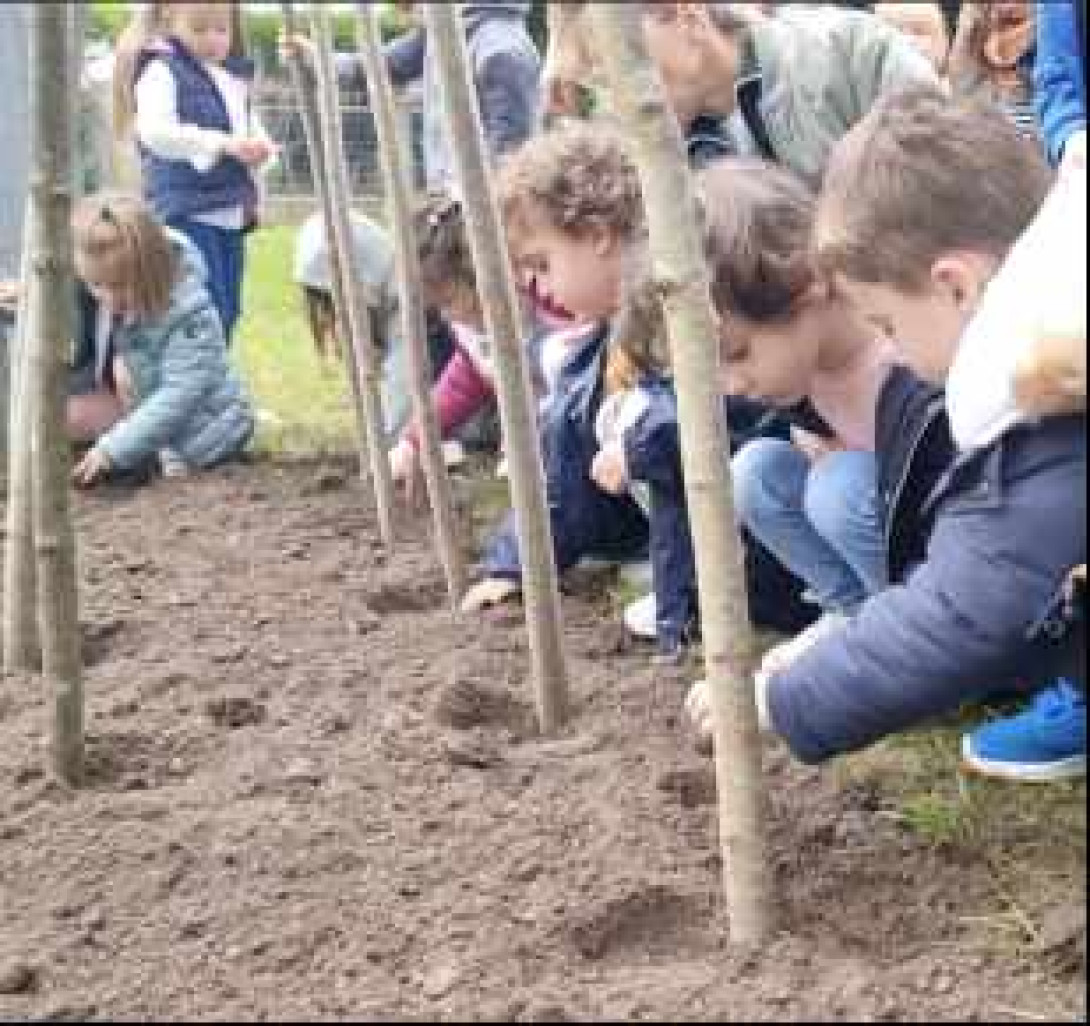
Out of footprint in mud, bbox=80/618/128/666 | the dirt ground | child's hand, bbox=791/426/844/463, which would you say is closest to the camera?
the dirt ground

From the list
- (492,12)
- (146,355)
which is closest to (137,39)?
(492,12)

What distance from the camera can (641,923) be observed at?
2021 millimetres

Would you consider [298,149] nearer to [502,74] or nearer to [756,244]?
[502,74]

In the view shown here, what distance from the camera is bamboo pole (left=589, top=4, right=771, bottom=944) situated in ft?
5.71

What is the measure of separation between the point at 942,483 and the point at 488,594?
156 centimetres

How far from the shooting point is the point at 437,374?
16.4 feet

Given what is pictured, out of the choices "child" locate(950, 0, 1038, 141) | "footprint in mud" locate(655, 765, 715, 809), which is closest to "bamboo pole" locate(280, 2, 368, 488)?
"child" locate(950, 0, 1038, 141)

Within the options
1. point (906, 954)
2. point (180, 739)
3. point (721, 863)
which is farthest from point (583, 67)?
point (906, 954)

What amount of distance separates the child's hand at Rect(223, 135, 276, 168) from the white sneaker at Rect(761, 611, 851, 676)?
10.9 ft

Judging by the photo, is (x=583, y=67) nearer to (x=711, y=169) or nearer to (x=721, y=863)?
(x=711, y=169)

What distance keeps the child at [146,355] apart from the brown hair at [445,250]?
45.2 inches

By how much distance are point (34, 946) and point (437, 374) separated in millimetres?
3020

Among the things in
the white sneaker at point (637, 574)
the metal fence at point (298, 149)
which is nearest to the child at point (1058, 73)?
the white sneaker at point (637, 574)

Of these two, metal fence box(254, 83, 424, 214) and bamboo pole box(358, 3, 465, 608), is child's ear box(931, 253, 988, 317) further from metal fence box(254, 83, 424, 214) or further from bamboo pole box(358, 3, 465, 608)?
metal fence box(254, 83, 424, 214)
